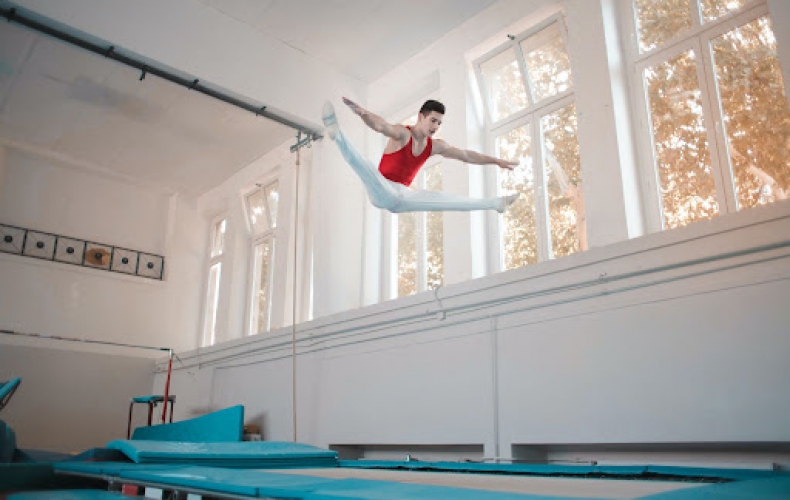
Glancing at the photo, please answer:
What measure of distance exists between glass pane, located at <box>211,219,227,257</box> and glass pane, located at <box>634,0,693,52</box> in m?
6.77

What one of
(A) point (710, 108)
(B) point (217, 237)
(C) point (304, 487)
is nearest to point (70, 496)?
(C) point (304, 487)

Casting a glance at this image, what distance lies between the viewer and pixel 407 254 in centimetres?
688

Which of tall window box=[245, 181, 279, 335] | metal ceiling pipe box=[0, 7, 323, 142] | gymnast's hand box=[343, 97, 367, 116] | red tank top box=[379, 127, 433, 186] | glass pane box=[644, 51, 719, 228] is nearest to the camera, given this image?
gymnast's hand box=[343, 97, 367, 116]

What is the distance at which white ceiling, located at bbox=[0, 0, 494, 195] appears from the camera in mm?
6246

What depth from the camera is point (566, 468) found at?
2951 mm

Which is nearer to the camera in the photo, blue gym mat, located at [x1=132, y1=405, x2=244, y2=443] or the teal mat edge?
the teal mat edge

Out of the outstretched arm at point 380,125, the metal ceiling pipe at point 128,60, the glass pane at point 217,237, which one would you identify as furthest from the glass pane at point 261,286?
the outstretched arm at point 380,125

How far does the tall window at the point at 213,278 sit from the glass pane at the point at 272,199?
94 cm

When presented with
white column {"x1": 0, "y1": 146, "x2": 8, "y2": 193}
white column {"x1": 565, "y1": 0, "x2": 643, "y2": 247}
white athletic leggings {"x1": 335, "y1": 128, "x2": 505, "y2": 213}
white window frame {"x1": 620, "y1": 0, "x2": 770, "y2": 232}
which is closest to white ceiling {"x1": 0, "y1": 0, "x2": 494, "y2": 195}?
white column {"x1": 0, "y1": 146, "x2": 8, "y2": 193}

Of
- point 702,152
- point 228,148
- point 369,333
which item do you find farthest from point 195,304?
point 702,152

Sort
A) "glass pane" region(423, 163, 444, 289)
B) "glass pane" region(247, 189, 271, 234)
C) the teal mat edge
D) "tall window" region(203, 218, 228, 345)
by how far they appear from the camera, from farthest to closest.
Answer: "tall window" region(203, 218, 228, 345), "glass pane" region(247, 189, 271, 234), "glass pane" region(423, 163, 444, 289), the teal mat edge

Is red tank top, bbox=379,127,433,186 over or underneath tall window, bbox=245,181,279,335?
underneath

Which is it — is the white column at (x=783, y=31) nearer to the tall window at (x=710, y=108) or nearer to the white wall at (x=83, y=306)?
the tall window at (x=710, y=108)

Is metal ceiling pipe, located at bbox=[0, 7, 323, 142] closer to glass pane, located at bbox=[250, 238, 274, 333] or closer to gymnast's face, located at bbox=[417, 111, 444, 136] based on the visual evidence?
glass pane, located at bbox=[250, 238, 274, 333]
